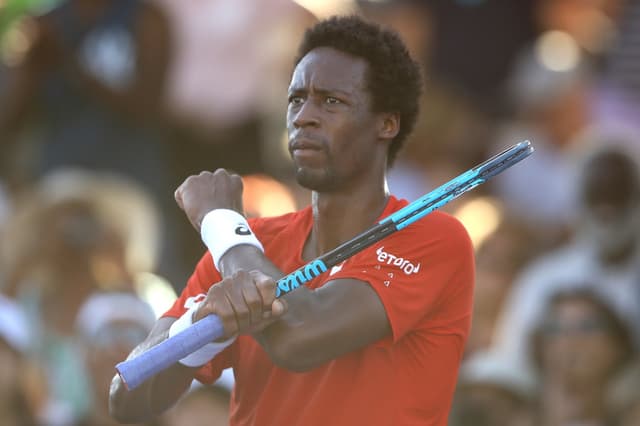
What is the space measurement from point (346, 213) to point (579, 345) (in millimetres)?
2974

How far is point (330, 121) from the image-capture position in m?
4.45

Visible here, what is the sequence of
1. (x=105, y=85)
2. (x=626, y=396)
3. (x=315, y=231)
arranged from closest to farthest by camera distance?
(x=315, y=231), (x=626, y=396), (x=105, y=85)

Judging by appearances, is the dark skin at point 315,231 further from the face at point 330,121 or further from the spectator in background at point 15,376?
the spectator in background at point 15,376

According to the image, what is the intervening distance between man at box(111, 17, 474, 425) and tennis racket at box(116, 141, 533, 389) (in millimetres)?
91

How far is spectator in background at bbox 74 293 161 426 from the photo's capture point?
299 inches

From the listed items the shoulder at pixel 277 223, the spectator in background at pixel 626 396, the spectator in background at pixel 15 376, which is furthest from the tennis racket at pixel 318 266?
the spectator in background at pixel 15 376

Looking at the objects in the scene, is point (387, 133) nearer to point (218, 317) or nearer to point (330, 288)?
point (330, 288)

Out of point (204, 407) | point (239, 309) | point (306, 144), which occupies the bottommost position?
point (239, 309)

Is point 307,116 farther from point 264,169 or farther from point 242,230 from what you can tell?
point 264,169

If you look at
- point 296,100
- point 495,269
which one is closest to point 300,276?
point 296,100

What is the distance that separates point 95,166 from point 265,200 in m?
1.26

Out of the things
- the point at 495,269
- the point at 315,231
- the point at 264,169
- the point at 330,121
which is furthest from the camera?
the point at 264,169

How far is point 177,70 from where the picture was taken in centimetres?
961

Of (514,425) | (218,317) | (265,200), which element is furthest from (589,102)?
(218,317)
